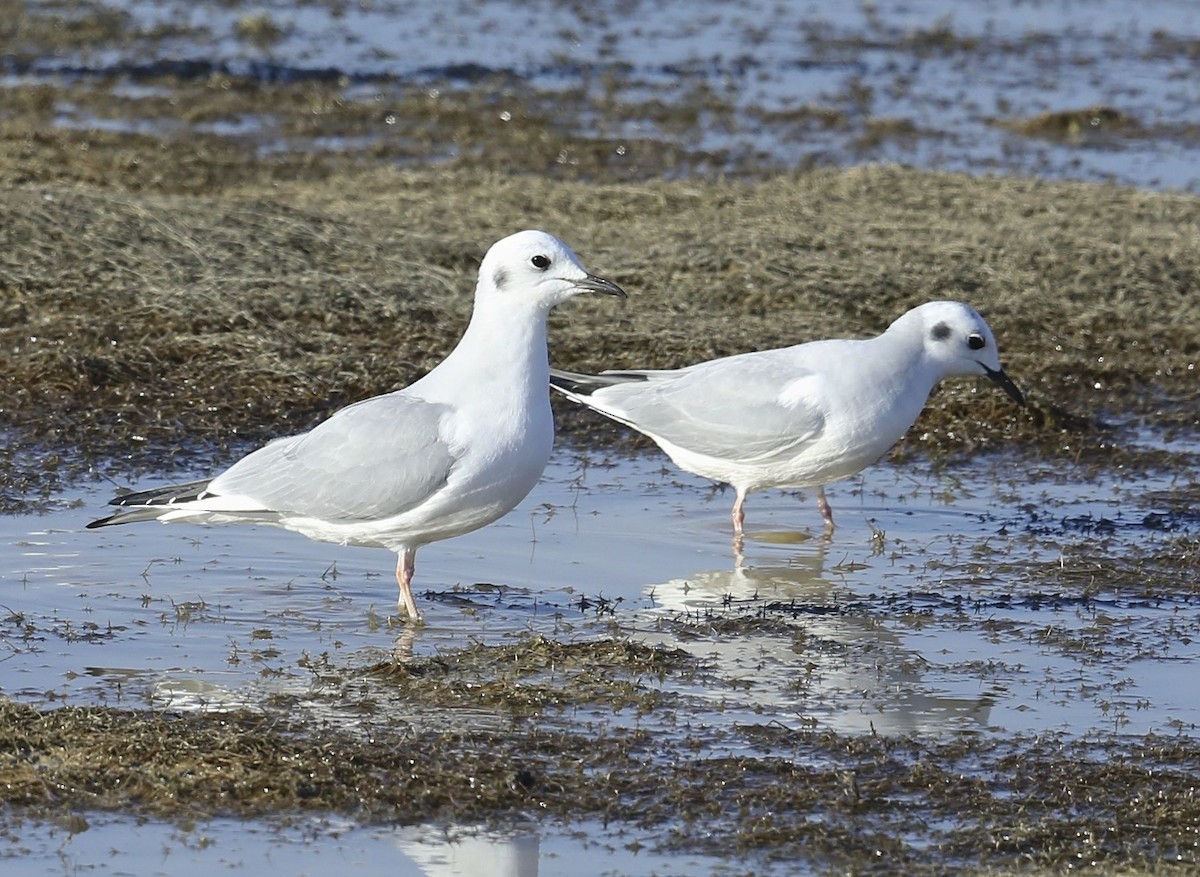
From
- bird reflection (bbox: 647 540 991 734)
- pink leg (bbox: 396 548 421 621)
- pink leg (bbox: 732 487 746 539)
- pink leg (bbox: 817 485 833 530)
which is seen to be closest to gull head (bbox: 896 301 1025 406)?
pink leg (bbox: 817 485 833 530)

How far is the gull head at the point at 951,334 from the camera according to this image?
9.15 m

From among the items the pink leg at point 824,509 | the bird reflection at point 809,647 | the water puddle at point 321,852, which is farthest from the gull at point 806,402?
the water puddle at point 321,852

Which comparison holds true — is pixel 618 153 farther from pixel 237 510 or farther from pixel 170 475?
pixel 237 510

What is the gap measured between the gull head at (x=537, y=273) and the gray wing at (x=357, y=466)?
529 mm

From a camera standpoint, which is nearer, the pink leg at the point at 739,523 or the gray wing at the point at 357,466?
the gray wing at the point at 357,466

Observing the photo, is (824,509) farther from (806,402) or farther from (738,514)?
(806,402)

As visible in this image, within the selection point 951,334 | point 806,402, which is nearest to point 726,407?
point 806,402

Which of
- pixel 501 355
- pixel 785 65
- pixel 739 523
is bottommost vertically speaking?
pixel 739 523

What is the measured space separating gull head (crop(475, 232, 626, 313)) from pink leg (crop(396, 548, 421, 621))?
3.30ft

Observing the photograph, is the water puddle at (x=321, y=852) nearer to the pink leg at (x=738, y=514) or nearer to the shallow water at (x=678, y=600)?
the shallow water at (x=678, y=600)

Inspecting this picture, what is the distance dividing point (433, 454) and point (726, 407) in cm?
226

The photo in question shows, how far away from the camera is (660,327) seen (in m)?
11.9

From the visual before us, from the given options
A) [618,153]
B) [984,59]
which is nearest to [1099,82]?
[984,59]

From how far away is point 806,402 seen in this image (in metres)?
8.77
